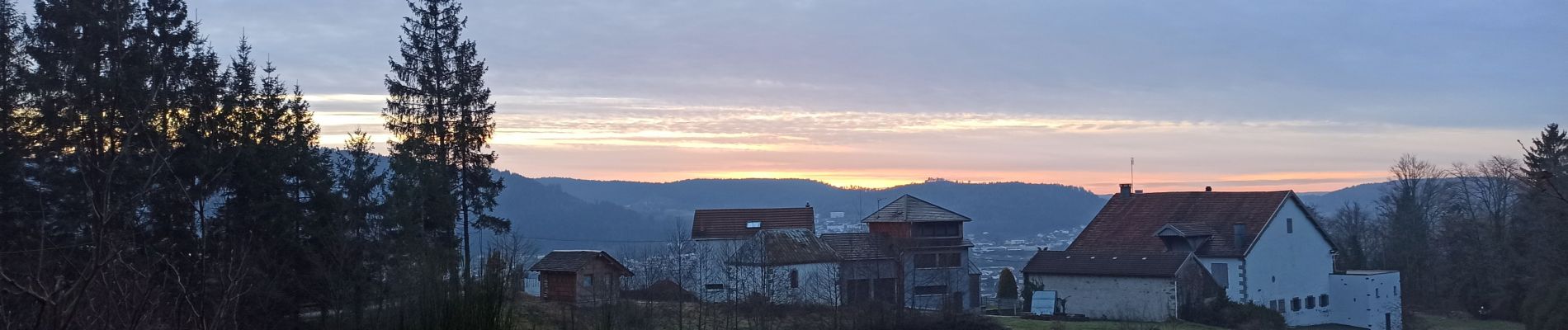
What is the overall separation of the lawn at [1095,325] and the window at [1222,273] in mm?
4443

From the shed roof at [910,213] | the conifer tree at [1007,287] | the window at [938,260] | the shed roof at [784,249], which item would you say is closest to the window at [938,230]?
the shed roof at [910,213]

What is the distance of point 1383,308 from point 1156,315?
11.6 metres

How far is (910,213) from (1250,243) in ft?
44.1

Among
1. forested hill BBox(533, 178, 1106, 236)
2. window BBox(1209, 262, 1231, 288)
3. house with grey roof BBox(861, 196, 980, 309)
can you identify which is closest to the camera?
window BBox(1209, 262, 1231, 288)

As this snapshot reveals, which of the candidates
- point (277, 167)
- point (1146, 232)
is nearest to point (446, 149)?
point (277, 167)

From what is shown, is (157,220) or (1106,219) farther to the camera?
(1106,219)

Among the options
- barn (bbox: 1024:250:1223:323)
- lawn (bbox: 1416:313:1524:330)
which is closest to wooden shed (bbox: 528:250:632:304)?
barn (bbox: 1024:250:1223:323)

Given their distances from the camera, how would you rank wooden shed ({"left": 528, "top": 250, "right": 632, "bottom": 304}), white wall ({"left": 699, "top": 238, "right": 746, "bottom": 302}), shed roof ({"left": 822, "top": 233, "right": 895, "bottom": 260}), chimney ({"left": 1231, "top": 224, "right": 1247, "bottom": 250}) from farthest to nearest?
shed roof ({"left": 822, "top": 233, "right": 895, "bottom": 260}), chimney ({"left": 1231, "top": 224, "right": 1247, "bottom": 250}), white wall ({"left": 699, "top": 238, "right": 746, "bottom": 302}), wooden shed ({"left": 528, "top": 250, "right": 632, "bottom": 304})

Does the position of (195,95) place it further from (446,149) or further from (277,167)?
(446,149)

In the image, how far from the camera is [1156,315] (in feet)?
131

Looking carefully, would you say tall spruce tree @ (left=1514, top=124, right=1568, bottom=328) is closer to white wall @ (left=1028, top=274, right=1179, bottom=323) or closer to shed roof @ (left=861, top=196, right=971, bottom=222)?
white wall @ (left=1028, top=274, right=1179, bottom=323)

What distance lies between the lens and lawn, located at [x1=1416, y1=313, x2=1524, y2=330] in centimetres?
4375

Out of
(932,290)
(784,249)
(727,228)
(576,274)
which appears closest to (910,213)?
(932,290)

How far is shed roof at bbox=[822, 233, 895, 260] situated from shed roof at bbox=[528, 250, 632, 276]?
9.51m
